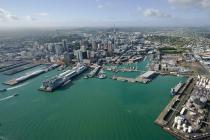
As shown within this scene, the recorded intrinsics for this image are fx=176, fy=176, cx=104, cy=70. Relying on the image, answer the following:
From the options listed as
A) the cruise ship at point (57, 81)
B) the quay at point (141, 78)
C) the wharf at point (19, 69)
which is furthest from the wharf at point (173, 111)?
the wharf at point (19, 69)

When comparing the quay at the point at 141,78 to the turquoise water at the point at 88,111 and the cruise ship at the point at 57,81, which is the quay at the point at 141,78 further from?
the cruise ship at the point at 57,81

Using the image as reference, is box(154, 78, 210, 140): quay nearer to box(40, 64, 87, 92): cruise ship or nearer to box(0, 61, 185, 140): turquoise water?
box(0, 61, 185, 140): turquoise water

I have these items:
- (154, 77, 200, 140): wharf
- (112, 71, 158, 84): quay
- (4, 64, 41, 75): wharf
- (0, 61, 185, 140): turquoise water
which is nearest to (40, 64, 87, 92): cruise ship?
(0, 61, 185, 140): turquoise water

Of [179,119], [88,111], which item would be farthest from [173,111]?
[88,111]

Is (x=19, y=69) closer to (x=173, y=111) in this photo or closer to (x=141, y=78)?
(x=141, y=78)

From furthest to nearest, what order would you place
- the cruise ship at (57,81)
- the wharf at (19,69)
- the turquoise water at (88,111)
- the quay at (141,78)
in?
the wharf at (19,69) < the quay at (141,78) < the cruise ship at (57,81) < the turquoise water at (88,111)

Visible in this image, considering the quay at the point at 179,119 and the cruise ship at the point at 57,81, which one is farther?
the cruise ship at the point at 57,81

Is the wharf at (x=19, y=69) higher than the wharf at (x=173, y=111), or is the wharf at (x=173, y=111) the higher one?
the wharf at (x=19, y=69)

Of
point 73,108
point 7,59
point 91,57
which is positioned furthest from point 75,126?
point 7,59

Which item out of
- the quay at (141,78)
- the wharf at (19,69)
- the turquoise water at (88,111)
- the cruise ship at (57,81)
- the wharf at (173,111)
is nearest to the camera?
the wharf at (173,111)

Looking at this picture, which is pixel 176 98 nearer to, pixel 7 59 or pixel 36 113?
pixel 36 113
